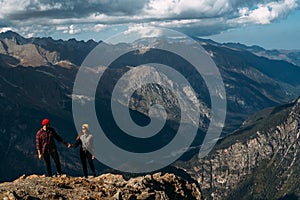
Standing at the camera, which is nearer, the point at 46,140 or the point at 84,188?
the point at 84,188

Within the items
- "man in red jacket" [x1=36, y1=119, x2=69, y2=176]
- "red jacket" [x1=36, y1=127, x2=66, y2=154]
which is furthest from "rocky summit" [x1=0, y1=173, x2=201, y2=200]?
"red jacket" [x1=36, y1=127, x2=66, y2=154]

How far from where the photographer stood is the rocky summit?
33250 mm

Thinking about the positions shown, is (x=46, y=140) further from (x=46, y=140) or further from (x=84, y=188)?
(x=84, y=188)

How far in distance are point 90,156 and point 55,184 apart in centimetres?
588

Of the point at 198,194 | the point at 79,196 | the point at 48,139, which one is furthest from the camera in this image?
the point at 198,194

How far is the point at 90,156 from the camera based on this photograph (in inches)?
1649

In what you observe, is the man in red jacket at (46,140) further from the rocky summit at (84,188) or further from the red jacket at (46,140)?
the rocky summit at (84,188)

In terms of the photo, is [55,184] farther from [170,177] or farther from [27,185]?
[170,177]

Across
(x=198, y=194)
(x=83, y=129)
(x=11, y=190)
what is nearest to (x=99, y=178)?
(x=83, y=129)

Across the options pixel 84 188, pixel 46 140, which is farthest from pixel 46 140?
pixel 84 188

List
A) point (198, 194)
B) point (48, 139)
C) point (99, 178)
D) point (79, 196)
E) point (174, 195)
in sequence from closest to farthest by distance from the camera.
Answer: point (79, 196), point (48, 139), point (99, 178), point (174, 195), point (198, 194)

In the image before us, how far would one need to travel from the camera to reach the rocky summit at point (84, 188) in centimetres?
3325

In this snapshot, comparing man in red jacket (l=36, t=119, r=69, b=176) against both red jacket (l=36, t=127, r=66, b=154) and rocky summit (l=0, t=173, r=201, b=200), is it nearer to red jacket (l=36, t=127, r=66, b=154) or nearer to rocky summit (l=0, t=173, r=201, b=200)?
red jacket (l=36, t=127, r=66, b=154)

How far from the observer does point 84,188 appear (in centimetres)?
3688
